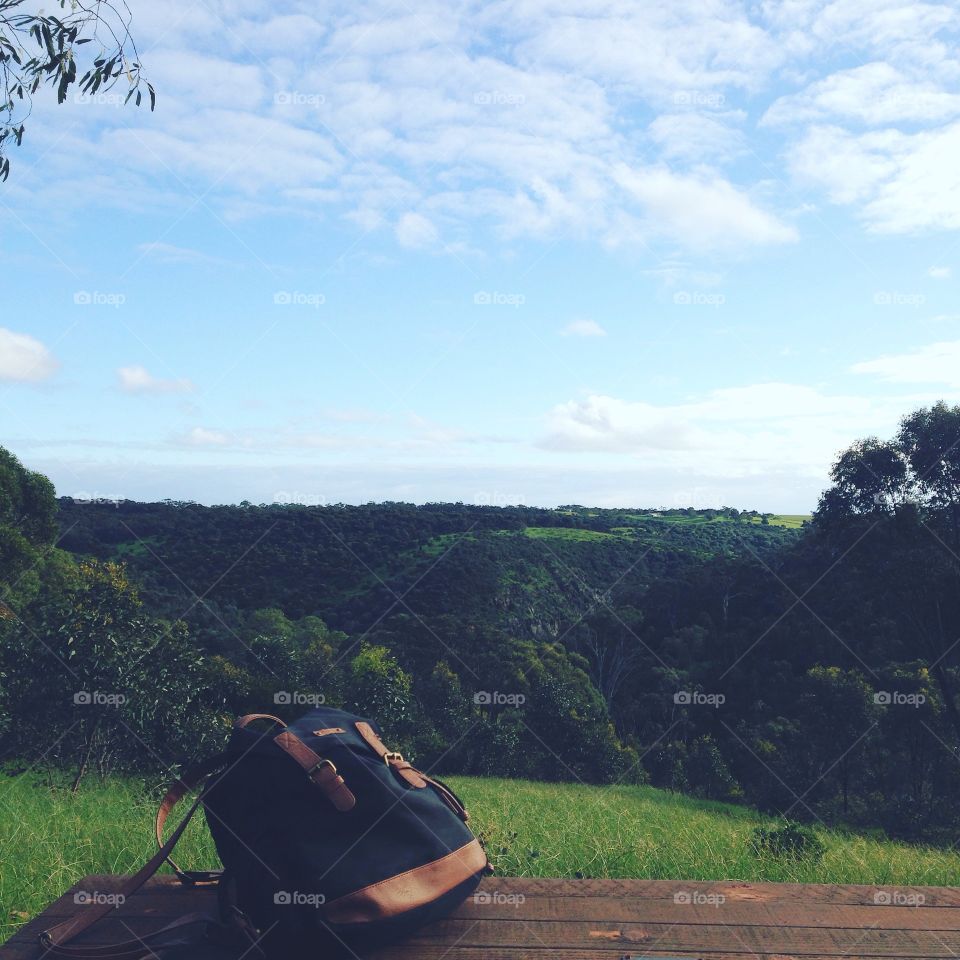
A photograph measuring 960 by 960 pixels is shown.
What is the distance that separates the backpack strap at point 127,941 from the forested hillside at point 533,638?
39.7ft

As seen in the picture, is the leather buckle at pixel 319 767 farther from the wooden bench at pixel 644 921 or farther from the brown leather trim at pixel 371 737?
the wooden bench at pixel 644 921

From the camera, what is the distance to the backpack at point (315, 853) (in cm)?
167

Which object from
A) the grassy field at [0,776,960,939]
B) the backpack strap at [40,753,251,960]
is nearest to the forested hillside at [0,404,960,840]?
the grassy field at [0,776,960,939]

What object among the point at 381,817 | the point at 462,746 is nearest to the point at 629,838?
the point at 381,817

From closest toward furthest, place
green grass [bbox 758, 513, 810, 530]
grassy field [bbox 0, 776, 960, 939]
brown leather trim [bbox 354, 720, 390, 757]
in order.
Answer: brown leather trim [bbox 354, 720, 390, 757], grassy field [bbox 0, 776, 960, 939], green grass [bbox 758, 513, 810, 530]

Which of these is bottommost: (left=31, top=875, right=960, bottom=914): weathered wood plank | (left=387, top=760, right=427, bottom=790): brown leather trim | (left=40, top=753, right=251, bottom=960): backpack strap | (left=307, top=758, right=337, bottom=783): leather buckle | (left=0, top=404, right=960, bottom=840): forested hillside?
(left=0, top=404, right=960, bottom=840): forested hillside

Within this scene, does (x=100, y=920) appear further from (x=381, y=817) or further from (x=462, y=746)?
(x=462, y=746)

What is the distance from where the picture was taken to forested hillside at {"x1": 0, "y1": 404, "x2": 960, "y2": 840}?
14023mm

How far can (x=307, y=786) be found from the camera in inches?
68.9

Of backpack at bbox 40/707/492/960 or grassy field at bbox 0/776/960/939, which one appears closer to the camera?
backpack at bbox 40/707/492/960

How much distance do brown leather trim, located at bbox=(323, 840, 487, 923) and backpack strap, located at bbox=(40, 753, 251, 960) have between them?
0.30m

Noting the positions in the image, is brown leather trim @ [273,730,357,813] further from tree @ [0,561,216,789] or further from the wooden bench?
tree @ [0,561,216,789]

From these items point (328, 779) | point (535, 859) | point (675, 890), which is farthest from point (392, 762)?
point (535, 859)

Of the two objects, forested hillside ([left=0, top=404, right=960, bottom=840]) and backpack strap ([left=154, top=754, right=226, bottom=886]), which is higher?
backpack strap ([left=154, top=754, right=226, bottom=886])
